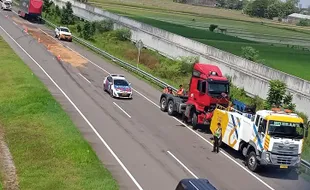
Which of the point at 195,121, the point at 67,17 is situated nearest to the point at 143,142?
the point at 195,121

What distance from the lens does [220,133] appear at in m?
27.6

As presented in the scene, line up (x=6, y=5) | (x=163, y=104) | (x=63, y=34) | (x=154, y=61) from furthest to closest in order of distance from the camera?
(x=6, y=5), (x=63, y=34), (x=154, y=61), (x=163, y=104)

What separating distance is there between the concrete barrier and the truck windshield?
1016 centimetres

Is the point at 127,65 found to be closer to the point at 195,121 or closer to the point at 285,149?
the point at 195,121

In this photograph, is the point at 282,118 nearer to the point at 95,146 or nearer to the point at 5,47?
the point at 95,146

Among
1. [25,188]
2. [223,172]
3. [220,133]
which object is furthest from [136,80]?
[25,188]

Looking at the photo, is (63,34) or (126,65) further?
(63,34)

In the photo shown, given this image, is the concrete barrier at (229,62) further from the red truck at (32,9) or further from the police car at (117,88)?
the red truck at (32,9)

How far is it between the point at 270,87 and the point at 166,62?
17453mm

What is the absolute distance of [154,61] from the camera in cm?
5534

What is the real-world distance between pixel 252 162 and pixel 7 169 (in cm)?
1148

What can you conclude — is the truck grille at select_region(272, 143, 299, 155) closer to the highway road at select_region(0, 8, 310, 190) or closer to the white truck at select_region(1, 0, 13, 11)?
the highway road at select_region(0, 8, 310, 190)

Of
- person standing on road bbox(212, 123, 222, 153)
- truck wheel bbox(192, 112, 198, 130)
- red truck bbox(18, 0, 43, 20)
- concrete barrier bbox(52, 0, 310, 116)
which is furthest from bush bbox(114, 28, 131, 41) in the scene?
person standing on road bbox(212, 123, 222, 153)

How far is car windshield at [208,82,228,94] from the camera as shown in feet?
101
